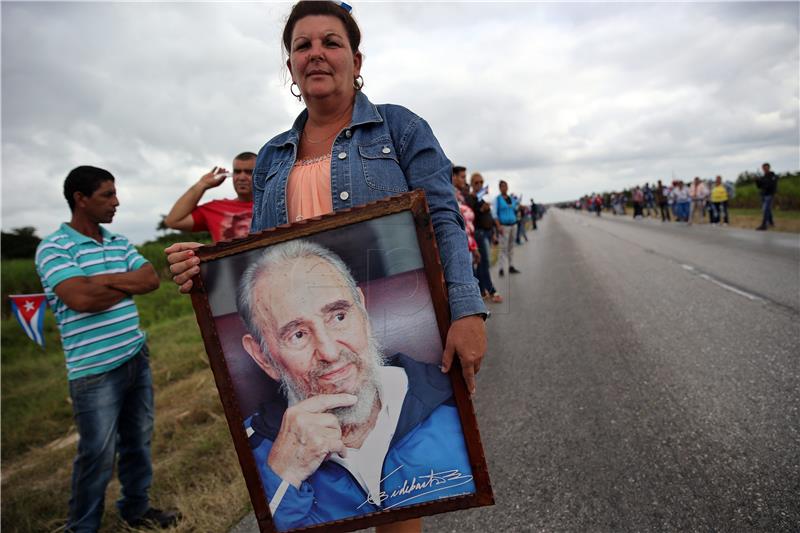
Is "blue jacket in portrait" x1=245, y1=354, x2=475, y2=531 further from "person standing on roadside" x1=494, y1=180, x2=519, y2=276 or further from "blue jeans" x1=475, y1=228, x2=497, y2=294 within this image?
"person standing on roadside" x1=494, y1=180, x2=519, y2=276

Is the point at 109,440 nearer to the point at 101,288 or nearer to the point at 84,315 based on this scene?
the point at 84,315

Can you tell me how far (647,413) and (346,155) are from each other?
290 cm

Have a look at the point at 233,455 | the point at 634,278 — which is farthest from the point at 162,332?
the point at 634,278

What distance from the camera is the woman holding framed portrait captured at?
1.58m

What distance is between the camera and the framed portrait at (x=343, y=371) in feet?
4.61

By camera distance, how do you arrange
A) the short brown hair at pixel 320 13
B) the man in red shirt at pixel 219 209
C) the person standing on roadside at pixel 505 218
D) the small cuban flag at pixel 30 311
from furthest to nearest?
1. the person standing on roadside at pixel 505 218
2. the small cuban flag at pixel 30 311
3. the man in red shirt at pixel 219 209
4. the short brown hair at pixel 320 13

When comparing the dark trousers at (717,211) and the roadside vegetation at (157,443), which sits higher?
the roadside vegetation at (157,443)

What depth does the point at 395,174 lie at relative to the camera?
1.65m

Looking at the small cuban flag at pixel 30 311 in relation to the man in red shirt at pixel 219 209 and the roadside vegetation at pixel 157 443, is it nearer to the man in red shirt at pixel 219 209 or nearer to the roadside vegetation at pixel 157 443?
the roadside vegetation at pixel 157 443

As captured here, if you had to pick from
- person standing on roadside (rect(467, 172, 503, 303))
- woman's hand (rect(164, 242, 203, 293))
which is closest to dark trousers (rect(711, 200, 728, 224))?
person standing on roadside (rect(467, 172, 503, 303))

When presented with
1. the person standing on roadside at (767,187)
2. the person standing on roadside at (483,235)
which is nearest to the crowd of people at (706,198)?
the person standing on roadside at (767,187)

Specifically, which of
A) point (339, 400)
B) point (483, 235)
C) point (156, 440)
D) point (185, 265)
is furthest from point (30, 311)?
point (483, 235)

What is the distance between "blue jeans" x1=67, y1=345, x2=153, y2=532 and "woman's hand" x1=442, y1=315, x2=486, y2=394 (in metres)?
2.46

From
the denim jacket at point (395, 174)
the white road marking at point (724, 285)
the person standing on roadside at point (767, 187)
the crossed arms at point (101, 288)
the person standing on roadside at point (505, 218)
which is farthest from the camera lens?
the person standing on roadside at point (767, 187)
